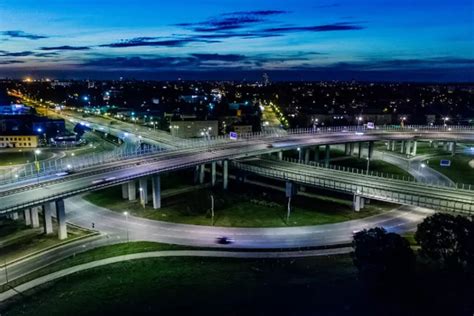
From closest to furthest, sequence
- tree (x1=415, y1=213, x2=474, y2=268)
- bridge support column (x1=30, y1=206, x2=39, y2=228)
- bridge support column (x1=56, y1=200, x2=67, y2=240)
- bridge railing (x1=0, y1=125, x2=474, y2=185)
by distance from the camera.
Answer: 1. tree (x1=415, y1=213, x2=474, y2=268)
2. bridge support column (x1=56, y1=200, x2=67, y2=240)
3. bridge support column (x1=30, y1=206, x2=39, y2=228)
4. bridge railing (x1=0, y1=125, x2=474, y2=185)

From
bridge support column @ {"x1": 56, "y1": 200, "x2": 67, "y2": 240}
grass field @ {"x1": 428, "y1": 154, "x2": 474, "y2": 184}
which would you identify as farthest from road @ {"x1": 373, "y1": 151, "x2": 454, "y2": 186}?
bridge support column @ {"x1": 56, "y1": 200, "x2": 67, "y2": 240}

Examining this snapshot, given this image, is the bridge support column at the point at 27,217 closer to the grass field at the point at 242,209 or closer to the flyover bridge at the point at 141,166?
the flyover bridge at the point at 141,166

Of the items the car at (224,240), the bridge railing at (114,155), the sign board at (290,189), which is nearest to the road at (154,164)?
the bridge railing at (114,155)

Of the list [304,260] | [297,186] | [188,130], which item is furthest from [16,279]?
[188,130]

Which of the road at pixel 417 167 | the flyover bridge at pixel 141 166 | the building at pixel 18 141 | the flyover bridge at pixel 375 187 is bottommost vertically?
the road at pixel 417 167

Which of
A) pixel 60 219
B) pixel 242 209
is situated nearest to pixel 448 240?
pixel 242 209

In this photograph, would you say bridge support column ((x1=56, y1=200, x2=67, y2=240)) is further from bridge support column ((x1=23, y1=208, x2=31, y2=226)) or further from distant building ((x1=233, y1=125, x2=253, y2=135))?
distant building ((x1=233, y1=125, x2=253, y2=135))
